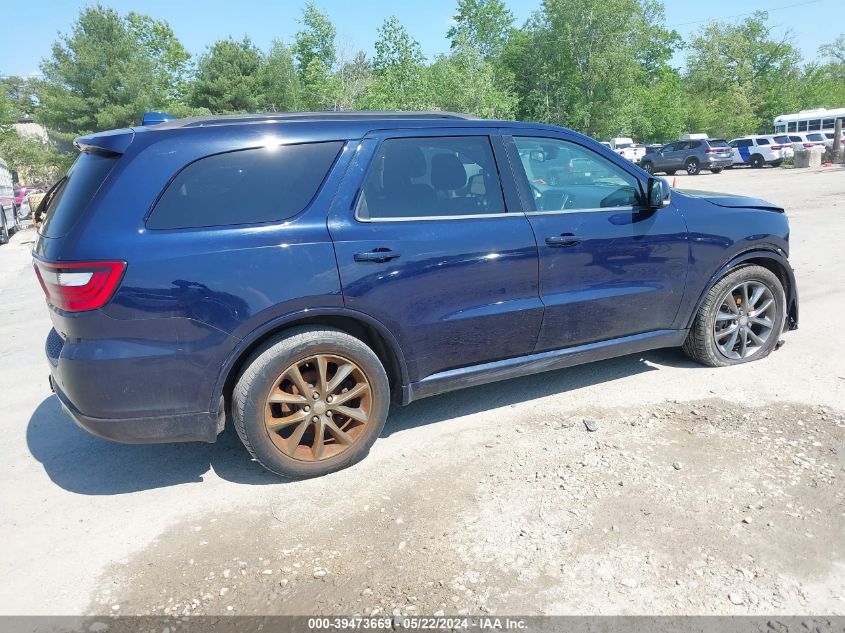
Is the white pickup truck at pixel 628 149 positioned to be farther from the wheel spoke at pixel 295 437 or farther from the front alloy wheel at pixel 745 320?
the wheel spoke at pixel 295 437

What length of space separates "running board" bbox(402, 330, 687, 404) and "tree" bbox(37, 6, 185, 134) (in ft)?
134

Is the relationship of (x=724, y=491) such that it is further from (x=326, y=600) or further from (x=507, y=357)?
(x=326, y=600)

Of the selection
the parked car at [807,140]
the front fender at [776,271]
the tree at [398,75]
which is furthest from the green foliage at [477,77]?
the front fender at [776,271]

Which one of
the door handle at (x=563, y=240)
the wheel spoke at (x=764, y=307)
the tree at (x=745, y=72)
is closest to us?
Answer: the door handle at (x=563, y=240)

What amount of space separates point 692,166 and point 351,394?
3102cm

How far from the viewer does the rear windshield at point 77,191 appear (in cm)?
304

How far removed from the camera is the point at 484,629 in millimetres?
2330

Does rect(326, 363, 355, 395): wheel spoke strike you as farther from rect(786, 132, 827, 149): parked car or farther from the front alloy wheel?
rect(786, 132, 827, 149): parked car

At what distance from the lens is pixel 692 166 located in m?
30.3

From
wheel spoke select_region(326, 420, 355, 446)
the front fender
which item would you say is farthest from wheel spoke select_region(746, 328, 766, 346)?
wheel spoke select_region(326, 420, 355, 446)

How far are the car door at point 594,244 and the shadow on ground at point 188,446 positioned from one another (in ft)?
1.90

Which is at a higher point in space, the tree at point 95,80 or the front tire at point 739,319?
the tree at point 95,80

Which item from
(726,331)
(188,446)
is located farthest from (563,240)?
(188,446)

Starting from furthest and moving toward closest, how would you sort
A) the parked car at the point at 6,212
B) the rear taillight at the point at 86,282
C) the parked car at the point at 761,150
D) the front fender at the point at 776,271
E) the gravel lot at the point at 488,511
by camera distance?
the parked car at the point at 761,150, the parked car at the point at 6,212, the front fender at the point at 776,271, the rear taillight at the point at 86,282, the gravel lot at the point at 488,511
